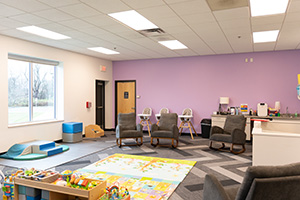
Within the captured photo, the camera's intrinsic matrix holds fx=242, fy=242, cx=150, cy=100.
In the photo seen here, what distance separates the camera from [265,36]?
5703mm

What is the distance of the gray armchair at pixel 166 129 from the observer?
246 inches

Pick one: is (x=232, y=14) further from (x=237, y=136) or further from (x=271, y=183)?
(x=271, y=183)

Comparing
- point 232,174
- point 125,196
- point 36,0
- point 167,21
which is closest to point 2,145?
point 36,0

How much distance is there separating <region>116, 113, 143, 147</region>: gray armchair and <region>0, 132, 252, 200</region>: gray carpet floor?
30cm

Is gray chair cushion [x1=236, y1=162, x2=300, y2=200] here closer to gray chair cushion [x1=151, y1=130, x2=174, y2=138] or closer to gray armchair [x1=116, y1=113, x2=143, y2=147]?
gray chair cushion [x1=151, y1=130, x2=174, y2=138]

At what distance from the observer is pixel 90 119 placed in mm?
8492

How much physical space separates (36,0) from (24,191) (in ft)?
8.67

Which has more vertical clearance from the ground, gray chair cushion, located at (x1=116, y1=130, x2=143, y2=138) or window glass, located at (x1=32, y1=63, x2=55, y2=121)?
window glass, located at (x1=32, y1=63, x2=55, y2=121)

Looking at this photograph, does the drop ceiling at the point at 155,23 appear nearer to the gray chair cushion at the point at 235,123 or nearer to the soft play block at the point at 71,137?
the gray chair cushion at the point at 235,123

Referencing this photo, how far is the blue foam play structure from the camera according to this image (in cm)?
530

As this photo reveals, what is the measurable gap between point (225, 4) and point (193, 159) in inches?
124

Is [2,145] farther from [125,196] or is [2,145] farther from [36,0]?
[125,196]

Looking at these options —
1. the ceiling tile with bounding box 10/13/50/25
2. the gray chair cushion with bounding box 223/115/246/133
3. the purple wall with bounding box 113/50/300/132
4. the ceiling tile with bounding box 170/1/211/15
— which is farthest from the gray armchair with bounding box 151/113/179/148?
the ceiling tile with bounding box 10/13/50/25

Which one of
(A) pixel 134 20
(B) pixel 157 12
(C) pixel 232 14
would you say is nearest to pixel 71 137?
(A) pixel 134 20
